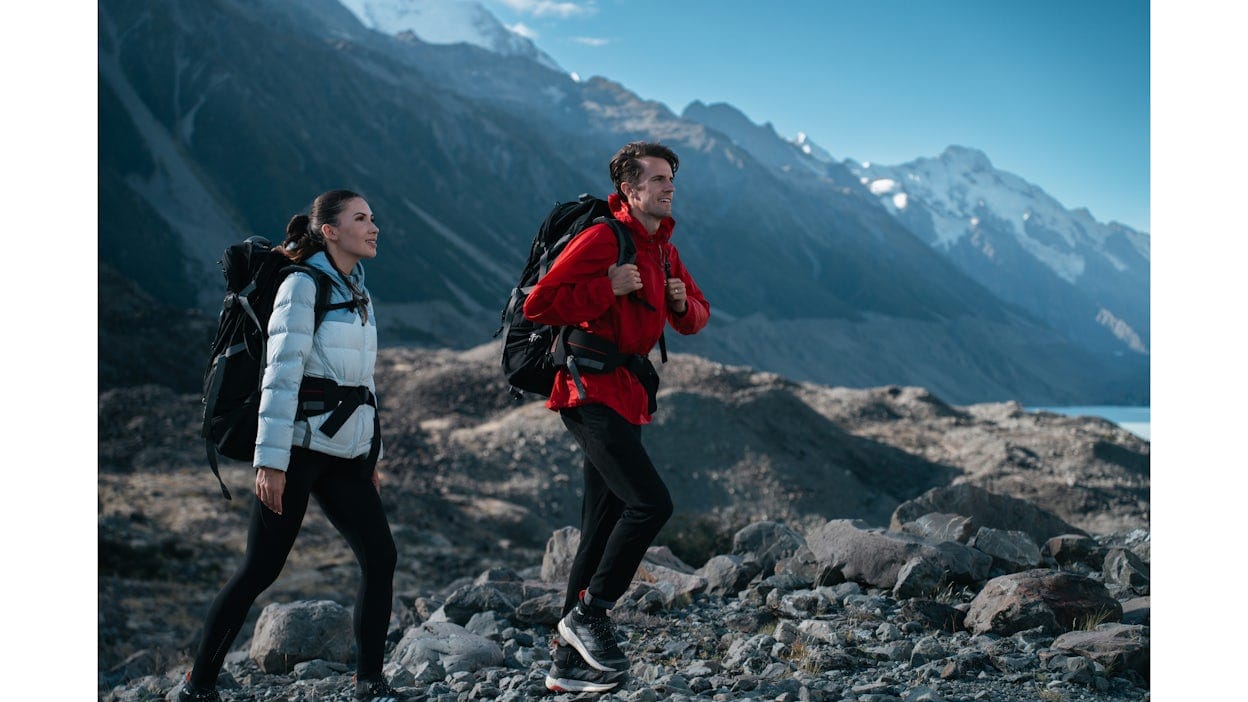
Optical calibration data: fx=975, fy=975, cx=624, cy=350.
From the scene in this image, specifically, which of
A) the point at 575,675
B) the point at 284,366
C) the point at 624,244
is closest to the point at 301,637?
the point at 575,675

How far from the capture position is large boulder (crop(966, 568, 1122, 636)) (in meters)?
4.60

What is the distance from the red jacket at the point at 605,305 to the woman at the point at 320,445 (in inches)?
26.1

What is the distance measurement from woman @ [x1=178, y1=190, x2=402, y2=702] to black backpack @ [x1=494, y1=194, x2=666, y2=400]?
1.66ft

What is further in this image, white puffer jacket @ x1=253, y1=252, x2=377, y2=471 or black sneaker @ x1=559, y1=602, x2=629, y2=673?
black sneaker @ x1=559, y1=602, x2=629, y2=673

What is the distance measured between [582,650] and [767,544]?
3.31 m

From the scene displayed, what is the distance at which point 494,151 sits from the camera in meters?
85.3

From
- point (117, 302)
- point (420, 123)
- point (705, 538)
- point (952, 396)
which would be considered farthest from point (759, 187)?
point (705, 538)

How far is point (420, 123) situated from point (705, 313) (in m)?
78.9

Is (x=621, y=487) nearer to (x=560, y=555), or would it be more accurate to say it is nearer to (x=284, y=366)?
(x=284, y=366)

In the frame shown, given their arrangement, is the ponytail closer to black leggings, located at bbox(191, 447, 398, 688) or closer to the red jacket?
black leggings, located at bbox(191, 447, 398, 688)

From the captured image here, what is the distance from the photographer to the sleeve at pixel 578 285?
329 centimetres

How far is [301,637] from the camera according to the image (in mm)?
5336

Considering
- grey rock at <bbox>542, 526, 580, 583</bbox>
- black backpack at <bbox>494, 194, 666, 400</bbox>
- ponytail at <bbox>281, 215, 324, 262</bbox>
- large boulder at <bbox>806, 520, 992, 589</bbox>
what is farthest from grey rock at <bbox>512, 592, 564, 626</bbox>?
ponytail at <bbox>281, 215, 324, 262</bbox>
